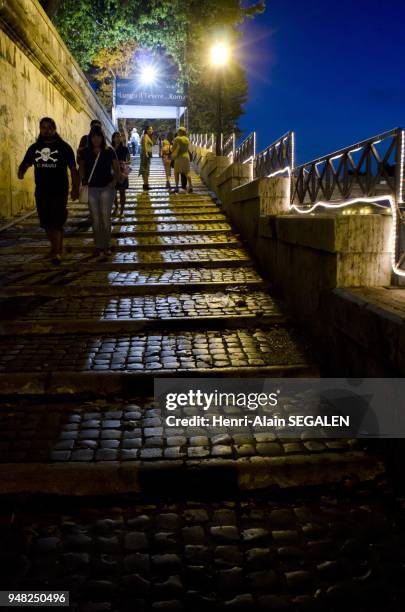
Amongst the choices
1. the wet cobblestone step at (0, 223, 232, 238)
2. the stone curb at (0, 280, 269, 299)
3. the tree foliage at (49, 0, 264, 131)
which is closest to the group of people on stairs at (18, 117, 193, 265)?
the stone curb at (0, 280, 269, 299)

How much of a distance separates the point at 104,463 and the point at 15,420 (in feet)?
3.07

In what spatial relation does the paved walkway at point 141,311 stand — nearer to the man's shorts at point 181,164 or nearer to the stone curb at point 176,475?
the stone curb at point 176,475

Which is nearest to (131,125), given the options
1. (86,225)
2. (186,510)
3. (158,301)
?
(86,225)

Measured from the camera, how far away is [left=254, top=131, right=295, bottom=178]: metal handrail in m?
8.61

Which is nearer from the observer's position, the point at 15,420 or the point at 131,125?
the point at 15,420

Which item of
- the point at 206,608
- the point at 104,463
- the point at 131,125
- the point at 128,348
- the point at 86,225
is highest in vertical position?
the point at 131,125

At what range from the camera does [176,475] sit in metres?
3.10

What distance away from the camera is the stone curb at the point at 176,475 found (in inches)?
120

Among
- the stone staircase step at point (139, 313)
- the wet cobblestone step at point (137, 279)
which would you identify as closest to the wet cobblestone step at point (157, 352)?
the stone staircase step at point (139, 313)

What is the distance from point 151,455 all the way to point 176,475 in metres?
0.23

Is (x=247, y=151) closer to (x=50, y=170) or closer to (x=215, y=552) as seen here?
(x=50, y=170)

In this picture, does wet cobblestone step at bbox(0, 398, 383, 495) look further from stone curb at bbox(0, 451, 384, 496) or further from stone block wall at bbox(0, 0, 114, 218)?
stone block wall at bbox(0, 0, 114, 218)

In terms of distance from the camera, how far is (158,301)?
622 cm

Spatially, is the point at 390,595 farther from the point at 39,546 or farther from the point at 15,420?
the point at 15,420
